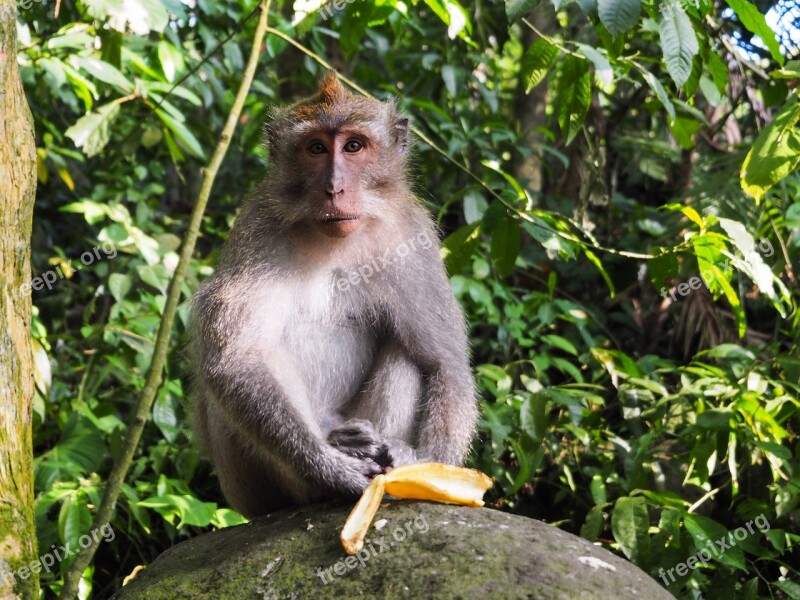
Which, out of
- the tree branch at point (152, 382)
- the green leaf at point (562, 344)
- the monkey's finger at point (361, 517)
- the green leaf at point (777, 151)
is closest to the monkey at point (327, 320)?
the tree branch at point (152, 382)

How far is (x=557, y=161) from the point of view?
9.80m

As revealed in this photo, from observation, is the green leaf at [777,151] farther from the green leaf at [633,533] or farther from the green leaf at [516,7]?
the green leaf at [633,533]

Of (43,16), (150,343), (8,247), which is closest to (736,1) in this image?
(8,247)

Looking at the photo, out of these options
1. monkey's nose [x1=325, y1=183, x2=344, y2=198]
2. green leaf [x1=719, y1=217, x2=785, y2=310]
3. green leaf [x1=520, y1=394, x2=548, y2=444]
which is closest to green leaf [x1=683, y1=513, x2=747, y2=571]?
green leaf [x1=520, y1=394, x2=548, y2=444]

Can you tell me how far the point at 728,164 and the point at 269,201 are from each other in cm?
501

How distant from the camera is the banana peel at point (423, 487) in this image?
3684mm

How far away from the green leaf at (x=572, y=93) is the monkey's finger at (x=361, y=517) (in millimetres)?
2183

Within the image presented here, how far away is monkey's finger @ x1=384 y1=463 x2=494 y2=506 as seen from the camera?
12.6ft

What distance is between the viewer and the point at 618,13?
12.0ft

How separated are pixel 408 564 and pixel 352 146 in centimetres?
238

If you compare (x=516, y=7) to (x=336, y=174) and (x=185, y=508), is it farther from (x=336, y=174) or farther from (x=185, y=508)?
(x=185, y=508)

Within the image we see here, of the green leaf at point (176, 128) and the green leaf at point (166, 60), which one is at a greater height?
the green leaf at point (166, 60)

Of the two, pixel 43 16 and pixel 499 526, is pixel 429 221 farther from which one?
pixel 43 16

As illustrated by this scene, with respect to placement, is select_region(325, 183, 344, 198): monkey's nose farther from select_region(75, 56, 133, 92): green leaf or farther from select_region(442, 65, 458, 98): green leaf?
select_region(442, 65, 458, 98): green leaf
